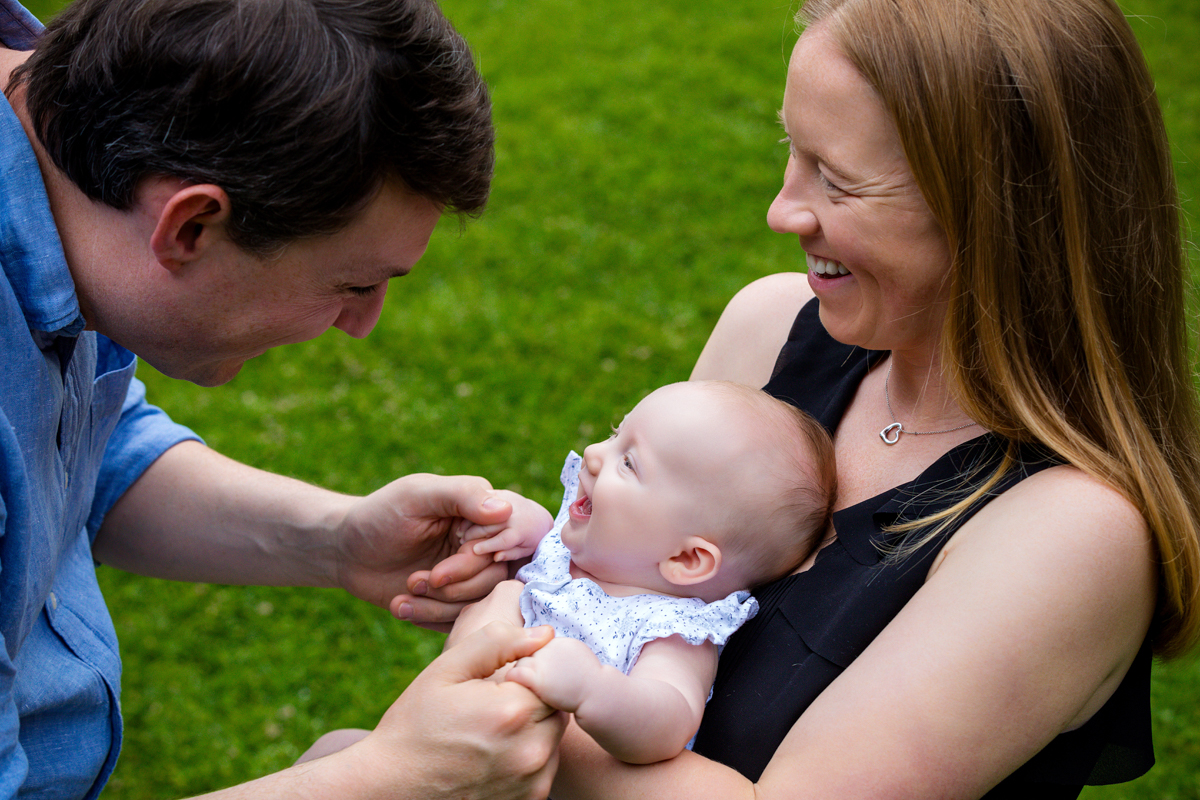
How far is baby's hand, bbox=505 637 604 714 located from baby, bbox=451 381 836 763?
0.23 metres

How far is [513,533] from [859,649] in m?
0.93

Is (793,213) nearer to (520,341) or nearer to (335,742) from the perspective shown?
(335,742)

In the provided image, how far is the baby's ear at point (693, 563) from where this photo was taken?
84.0 inches

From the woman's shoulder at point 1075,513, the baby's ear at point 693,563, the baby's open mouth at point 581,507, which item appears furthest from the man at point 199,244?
the woman's shoulder at point 1075,513

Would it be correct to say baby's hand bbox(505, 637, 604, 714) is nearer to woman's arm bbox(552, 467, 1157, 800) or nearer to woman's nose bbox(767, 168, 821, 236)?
woman's arm bbox(552, 467, 1157, 800)

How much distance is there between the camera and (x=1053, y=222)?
1907 millimetres

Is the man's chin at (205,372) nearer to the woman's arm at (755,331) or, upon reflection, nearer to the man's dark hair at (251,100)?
the man's dark hair at (251,100)

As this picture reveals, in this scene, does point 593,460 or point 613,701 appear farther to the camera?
point 593,460

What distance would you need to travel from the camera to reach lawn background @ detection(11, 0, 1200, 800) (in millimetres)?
4207

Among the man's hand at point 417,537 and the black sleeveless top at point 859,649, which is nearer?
the black sleeveless top at point 859,649

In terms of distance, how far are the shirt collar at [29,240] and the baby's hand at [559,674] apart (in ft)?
3.73

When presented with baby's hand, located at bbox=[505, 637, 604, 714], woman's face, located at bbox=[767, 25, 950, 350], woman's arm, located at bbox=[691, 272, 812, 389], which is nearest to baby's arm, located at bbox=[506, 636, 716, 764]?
baby's hand, located at bbox=[505, 637, 604, 714]

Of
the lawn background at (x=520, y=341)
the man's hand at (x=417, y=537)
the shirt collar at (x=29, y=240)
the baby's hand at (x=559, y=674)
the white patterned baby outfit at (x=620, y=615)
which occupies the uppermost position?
the shirt collar at (x=29, y=240)

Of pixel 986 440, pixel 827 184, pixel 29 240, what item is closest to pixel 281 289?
pixel 29 240
